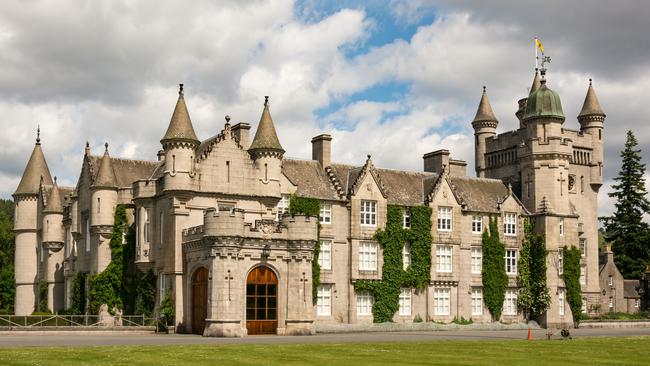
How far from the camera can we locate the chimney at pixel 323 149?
59.7 metres

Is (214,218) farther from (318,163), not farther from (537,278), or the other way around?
(537,278)

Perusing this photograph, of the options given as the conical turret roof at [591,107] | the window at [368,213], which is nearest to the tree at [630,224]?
the conical turret roof at [591,107]

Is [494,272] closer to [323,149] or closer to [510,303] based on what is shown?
[510,303]

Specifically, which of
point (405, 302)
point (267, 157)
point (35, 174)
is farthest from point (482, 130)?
point (35, 174)

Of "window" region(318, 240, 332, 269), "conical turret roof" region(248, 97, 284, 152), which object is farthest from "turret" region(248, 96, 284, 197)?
"window" region(318, 240, 332, 269)

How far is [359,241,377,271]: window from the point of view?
57.2 metres

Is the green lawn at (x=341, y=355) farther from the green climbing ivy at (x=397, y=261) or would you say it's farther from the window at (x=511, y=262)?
the window at (x=511, y=262)

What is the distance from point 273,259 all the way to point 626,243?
5297 centimetres

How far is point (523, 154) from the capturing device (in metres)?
65.6

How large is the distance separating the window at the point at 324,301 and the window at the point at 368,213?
5001mm

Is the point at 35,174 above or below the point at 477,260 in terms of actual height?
above

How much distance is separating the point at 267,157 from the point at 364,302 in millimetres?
12035

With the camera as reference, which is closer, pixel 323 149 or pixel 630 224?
pixel 323 149

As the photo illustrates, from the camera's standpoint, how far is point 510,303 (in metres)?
62.8
